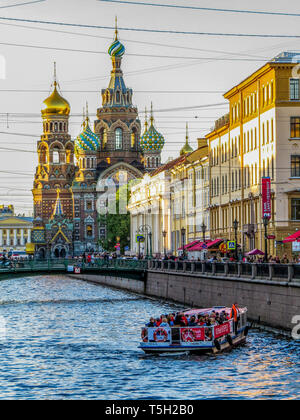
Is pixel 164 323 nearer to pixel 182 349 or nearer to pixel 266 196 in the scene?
pixel 182 349

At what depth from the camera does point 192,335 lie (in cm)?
4325

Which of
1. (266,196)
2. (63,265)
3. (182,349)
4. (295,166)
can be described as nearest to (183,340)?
(182,349)

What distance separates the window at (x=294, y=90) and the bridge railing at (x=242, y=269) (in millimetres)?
13152

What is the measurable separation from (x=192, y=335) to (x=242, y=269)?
12033 mm

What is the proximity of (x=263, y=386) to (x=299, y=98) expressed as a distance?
4156cm

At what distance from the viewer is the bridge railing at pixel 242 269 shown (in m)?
46.4

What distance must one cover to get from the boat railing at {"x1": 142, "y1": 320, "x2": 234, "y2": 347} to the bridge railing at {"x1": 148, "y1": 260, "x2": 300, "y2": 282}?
15.2 feet

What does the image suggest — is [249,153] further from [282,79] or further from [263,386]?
[263,386]

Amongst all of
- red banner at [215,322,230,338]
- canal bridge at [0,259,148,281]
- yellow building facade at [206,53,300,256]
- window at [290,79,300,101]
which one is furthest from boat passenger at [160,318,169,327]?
canal bridge at [0,259,148,281]

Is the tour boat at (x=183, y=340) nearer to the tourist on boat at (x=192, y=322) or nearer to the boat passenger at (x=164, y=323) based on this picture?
the boat passenger at (x=164, y=323)

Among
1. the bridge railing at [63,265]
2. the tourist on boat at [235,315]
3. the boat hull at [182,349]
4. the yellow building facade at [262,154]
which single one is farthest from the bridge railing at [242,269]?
the bridge railing at [63,265]
